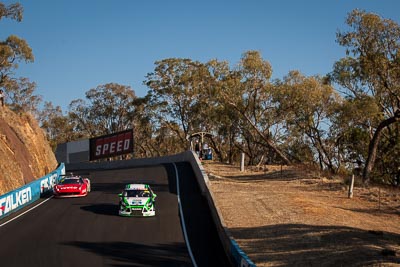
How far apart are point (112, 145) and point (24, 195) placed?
135 ft

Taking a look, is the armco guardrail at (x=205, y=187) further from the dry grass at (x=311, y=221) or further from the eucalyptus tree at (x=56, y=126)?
the eucalyptus tree at (x=56, y=126)

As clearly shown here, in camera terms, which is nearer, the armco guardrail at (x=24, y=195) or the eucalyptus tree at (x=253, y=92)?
the armco guardrail at (x=24, y=195)

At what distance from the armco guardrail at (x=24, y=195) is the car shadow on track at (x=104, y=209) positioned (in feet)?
12.0

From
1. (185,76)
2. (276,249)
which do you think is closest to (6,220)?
(276,249)

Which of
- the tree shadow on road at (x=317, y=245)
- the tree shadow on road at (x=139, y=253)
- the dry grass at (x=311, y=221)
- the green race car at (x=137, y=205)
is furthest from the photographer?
the green race car at (x=137, y=205)

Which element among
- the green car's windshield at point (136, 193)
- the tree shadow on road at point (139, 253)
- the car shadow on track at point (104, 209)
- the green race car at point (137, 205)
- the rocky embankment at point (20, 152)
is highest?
the rocky embankment at point (20, 152)

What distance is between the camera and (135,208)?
24.9m

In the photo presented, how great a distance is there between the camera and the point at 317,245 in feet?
58.5

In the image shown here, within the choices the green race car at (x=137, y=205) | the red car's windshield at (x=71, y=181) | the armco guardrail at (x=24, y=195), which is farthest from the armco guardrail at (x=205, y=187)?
the armco guardrail at (x=24, y=195)

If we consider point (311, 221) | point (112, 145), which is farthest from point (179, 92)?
point (311, 221)

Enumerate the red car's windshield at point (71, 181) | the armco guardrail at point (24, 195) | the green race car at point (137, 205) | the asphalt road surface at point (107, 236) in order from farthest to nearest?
the red car's windshield at point (71, 181) < the armco guardrail at point (24, 195) < the green race car at point (137, 205) < the asphalt road surface at point (107, 236)

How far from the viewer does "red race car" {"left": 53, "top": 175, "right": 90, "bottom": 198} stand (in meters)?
32.1

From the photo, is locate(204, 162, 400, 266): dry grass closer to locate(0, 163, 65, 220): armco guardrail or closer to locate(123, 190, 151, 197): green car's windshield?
locate(123, 190, 151, 197): green car's windshield

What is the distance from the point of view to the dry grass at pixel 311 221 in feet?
54.1
